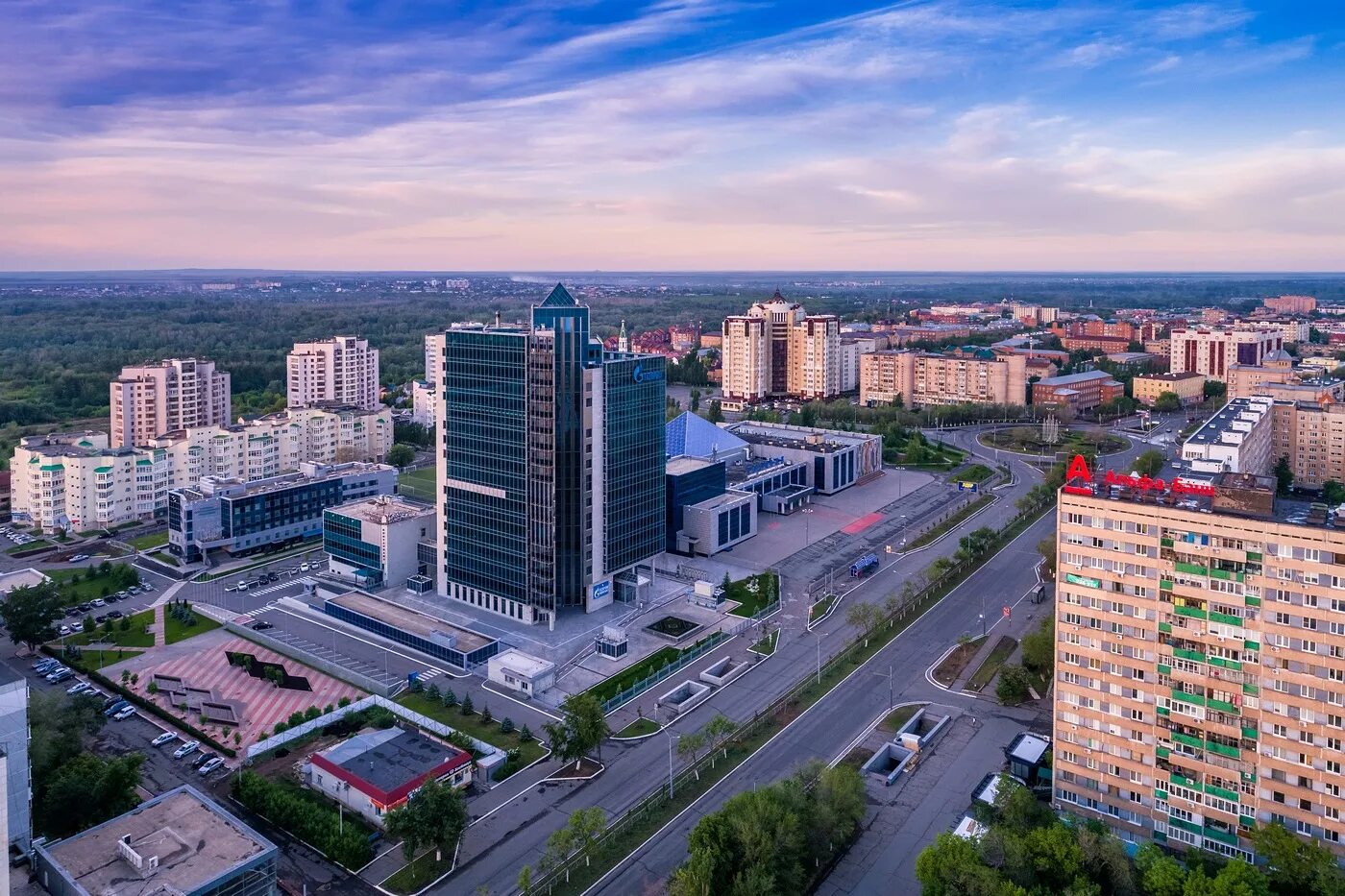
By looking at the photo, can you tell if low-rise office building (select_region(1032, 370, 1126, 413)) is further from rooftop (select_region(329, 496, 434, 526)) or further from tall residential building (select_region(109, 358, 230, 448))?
tall residential building (select_region(109, 358, 230, 448))

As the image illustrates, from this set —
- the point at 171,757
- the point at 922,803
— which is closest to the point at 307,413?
the point at 171,757

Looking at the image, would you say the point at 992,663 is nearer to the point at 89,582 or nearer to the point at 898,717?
the point at 898,717

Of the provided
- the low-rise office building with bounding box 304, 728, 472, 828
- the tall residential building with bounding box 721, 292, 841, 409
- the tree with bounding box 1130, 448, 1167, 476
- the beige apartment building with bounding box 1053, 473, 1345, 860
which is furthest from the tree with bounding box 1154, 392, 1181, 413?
the low-rise office building with bounding box 304, 728, 472, 828

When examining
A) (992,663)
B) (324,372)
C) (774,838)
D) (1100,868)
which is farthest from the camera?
(324,372)

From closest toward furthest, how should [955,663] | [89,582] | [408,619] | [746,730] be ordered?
1. [746,730]
2. [955,663]
3. [408,619]
4. [89,582]

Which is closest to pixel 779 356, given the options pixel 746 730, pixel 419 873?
pixel 746 730

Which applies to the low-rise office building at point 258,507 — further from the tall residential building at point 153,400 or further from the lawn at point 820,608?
the lawn at point 820,608
